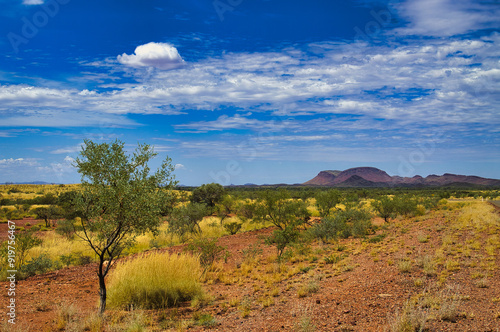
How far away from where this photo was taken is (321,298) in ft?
34.1

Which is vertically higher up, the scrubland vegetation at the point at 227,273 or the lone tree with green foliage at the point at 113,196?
the lone tree with green foliage at the point at 113,196

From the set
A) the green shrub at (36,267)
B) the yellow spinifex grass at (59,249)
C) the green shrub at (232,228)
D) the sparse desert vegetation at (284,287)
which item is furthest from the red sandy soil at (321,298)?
the green shrub at (232,228)

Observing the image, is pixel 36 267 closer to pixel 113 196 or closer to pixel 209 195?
pixel 113 196

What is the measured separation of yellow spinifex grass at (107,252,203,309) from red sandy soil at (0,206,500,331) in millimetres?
615

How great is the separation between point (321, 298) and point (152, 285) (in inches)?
223

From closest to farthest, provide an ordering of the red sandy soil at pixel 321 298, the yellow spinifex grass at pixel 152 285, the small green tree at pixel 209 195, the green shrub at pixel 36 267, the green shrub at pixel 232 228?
the red sandy soil at pixel 321 298 < the yellow spinifex grass at pixel 152 285 < the green shrub at pixel 36 267 < the green shrub at pixel 232 228 < the small green tree at pixel 209 195

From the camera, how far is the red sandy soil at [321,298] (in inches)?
323

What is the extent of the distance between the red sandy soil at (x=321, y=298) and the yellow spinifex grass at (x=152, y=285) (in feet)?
2.02

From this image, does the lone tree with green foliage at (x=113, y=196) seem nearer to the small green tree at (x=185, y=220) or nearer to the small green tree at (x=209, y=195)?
the small green tree at (x=185, y=220)

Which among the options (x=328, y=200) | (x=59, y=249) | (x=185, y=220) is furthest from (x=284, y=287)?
(x=328, y=200)

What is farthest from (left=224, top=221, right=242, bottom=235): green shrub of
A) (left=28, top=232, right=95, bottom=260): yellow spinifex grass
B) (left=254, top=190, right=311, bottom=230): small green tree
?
(left=28, top=232, right=95, bottom=260): yellow spinifex grass

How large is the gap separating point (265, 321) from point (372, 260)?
7854 mm

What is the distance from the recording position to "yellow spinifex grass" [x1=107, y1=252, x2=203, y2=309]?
1084 cm

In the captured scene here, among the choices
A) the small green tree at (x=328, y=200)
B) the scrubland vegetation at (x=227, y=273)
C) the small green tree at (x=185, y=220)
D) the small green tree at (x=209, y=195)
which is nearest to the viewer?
the scrubland vegetation at (x=227, y=273)
